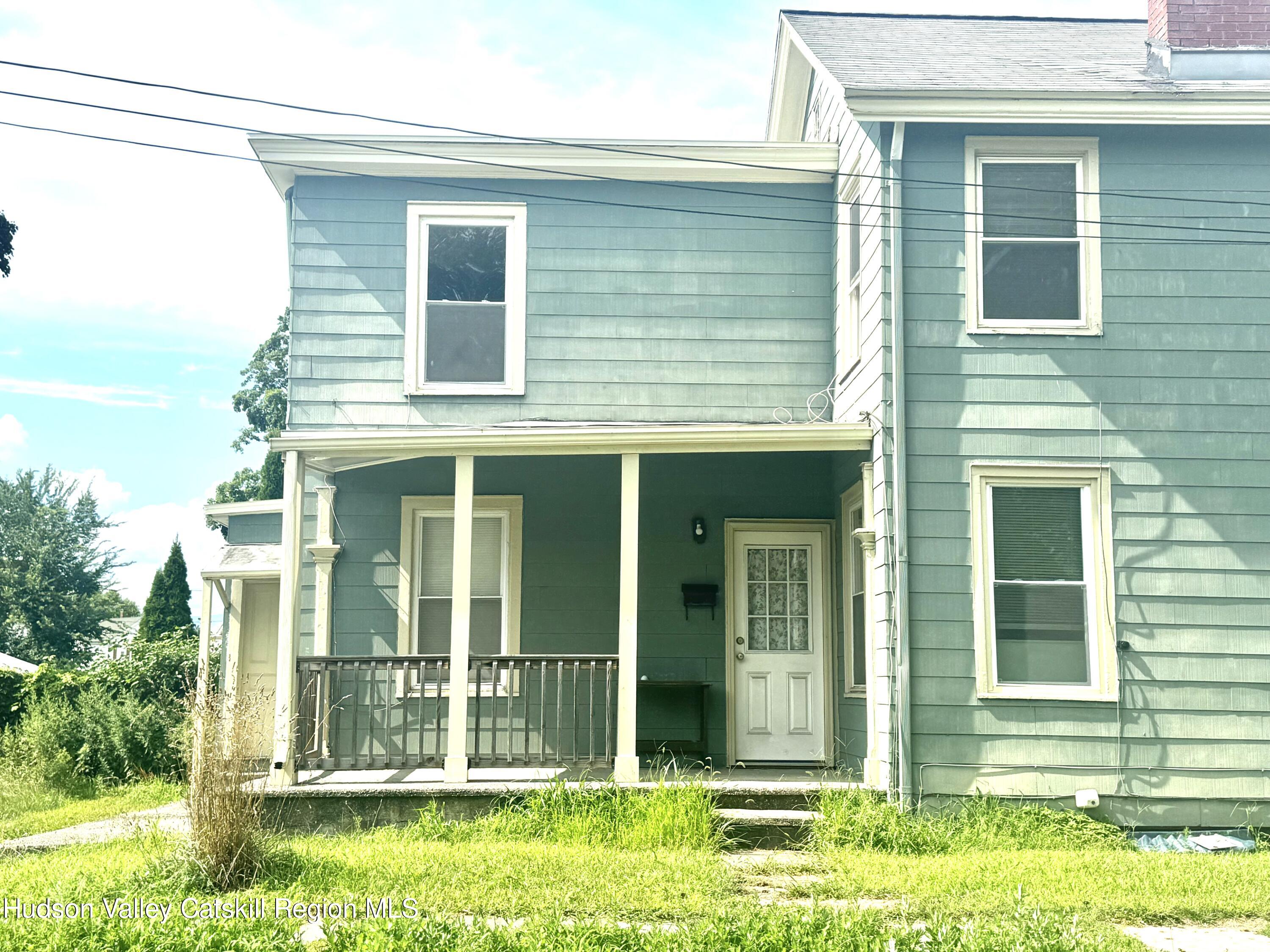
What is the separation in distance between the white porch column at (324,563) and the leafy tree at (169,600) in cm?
1052

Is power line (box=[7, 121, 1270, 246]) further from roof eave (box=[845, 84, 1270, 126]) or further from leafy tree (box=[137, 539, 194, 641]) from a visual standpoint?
leafy tree (box=[137, 539, 194, 641])

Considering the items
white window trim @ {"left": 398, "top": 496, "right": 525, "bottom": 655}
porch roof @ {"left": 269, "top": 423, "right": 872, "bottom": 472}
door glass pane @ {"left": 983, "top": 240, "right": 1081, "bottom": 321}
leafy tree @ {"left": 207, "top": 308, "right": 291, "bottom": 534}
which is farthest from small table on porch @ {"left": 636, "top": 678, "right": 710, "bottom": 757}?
leafy tree @ {"left": 207, "top": 308, "right": 291, "bottom": 534}

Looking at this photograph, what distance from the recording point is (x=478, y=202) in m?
10.2

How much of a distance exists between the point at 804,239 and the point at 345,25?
75.8 feet

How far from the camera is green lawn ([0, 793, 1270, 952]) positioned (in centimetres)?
514

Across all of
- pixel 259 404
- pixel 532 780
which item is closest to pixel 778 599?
pixel 532 780

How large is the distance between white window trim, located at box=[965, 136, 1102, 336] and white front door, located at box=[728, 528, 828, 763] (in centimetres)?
267

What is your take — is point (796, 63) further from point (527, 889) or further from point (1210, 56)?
point (527, 889)

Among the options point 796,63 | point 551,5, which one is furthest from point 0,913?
point 551,5

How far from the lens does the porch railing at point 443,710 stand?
27.8 ft

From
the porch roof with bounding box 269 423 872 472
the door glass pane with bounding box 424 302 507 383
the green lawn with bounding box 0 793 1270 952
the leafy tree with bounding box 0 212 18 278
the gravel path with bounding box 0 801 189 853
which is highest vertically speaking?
the leafy tree with bounding box 0 212 18 278

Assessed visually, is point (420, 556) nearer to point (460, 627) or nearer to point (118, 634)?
point (460, 627)

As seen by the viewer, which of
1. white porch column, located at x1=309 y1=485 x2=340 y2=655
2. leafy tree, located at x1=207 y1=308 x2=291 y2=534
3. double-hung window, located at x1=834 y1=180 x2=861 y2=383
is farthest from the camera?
leafy tree, located at x1=207 y1=308 x2=291 y2=534

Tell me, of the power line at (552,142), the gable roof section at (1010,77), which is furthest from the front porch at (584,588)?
the gable roof section at (1010,77)
